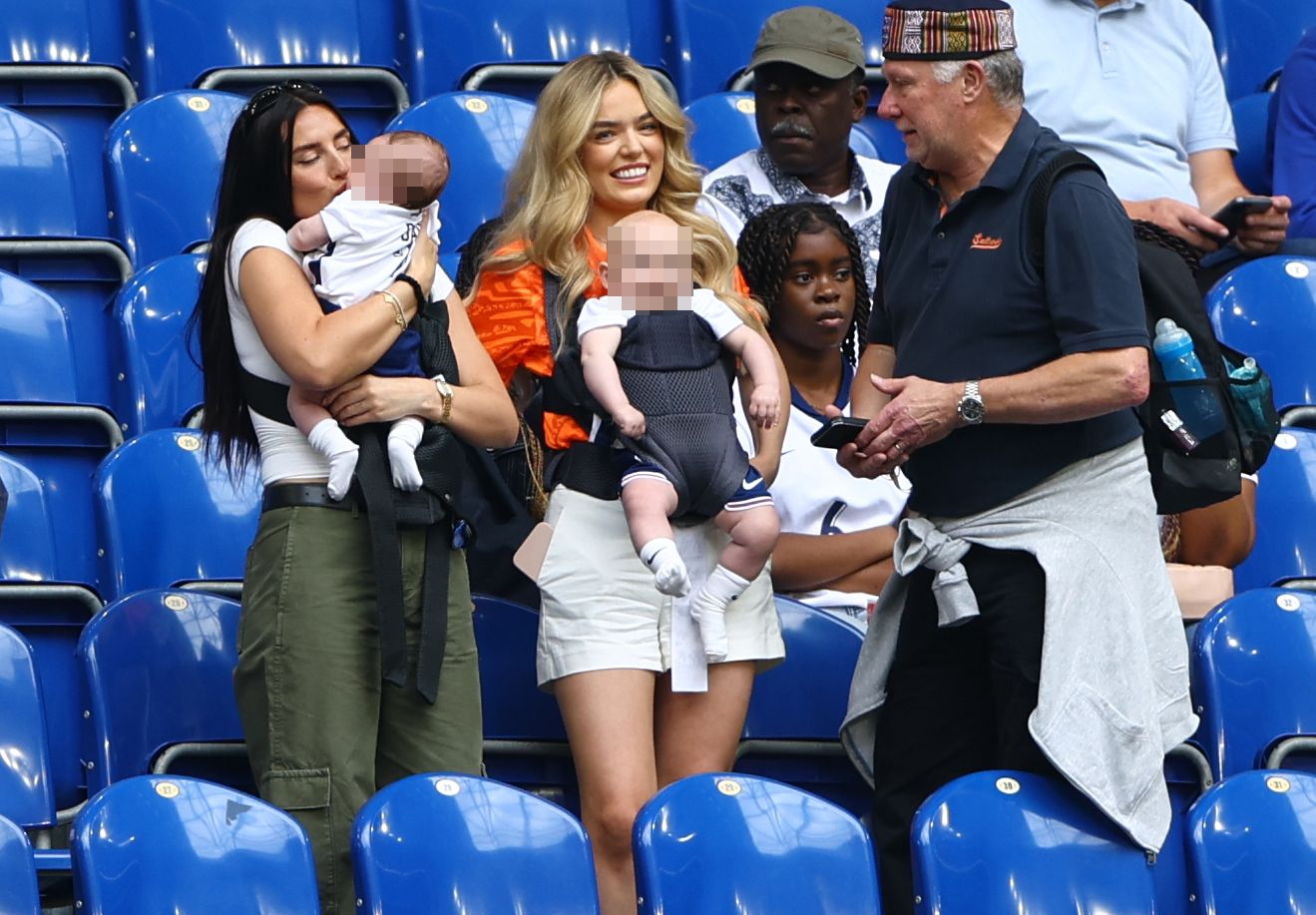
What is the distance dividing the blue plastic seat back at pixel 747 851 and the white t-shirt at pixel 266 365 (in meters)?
0.67

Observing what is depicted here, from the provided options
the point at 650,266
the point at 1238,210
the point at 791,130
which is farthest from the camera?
the point at 1238,210

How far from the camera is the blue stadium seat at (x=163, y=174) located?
15.5 ft

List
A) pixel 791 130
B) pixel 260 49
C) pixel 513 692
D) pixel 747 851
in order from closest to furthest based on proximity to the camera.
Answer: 1. pixel 747 851
2. pixel 513 692
3. pixel 791 130
4. pixel 260 49

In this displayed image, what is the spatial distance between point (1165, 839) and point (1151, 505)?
0.48 m

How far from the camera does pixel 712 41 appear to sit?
216 inches

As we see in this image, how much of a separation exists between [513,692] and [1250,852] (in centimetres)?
113

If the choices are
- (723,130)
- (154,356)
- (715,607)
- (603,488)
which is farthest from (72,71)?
(715,607)

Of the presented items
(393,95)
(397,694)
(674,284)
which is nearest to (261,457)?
(397,694)

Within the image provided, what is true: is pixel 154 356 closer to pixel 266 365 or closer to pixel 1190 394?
pixel 266 365

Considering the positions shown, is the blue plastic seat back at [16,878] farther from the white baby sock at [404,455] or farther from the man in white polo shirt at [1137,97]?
the man in white polo shirt at [1137,97]

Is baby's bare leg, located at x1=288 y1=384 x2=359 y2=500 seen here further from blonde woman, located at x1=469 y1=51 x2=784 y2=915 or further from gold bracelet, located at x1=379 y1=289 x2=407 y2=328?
blonde woman, located at x1=469 y1=51 x2=784 y2=915

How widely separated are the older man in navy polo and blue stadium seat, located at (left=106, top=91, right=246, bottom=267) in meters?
1.82

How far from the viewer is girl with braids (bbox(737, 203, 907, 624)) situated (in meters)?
3.91

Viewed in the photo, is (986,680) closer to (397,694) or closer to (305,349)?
(397,694)
